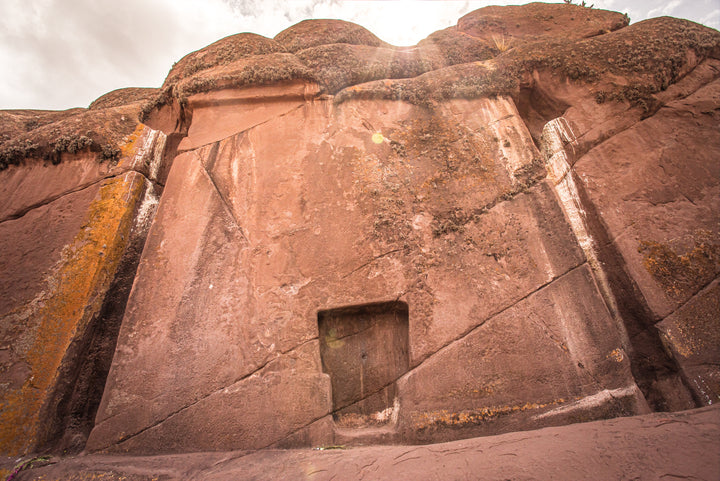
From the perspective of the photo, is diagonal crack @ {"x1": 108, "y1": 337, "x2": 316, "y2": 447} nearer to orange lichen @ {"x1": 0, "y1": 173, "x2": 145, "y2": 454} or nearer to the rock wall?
the rock wall

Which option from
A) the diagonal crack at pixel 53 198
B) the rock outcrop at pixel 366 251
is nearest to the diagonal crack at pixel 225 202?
the rock outcrop at pixel 366 251

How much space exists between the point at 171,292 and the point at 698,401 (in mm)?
4751

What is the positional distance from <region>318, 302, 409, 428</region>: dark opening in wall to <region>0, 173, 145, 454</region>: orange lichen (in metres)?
2.19

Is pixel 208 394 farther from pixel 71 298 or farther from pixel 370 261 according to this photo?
pixel 370 261

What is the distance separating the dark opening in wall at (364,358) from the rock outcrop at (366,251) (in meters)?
0.02

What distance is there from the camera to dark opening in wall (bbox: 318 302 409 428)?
9.55ft

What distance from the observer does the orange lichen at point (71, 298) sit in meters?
2.50

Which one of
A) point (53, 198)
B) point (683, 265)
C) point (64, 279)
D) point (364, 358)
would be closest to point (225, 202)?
point (64, 279)

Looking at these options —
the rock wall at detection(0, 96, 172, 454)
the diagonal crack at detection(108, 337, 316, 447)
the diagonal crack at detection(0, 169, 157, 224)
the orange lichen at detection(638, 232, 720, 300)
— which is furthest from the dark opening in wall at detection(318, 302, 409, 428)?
the diagonal crack at detection(0, 169, 157, 224)

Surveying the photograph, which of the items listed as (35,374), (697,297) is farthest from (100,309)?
(697,297)

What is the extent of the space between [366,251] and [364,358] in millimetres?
1039

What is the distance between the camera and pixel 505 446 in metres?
1.93

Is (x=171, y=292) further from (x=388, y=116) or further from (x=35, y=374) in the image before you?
(x=388, y=116)

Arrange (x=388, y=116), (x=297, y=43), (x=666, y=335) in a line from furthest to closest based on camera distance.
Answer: (x=297, y=43)
(x=388, y=116)
(x=666, y=335)
